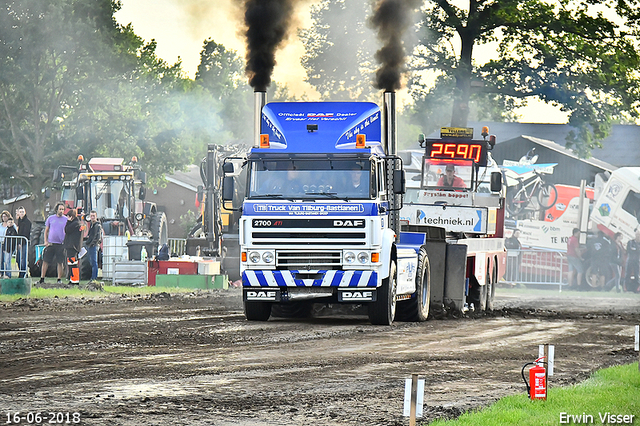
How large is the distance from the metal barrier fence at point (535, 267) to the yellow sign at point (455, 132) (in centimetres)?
1402

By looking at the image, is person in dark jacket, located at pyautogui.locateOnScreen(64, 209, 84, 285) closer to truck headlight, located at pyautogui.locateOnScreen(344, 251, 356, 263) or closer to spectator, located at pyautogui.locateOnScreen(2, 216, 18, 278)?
spectator, located at pyautogui.locateOnScreen(2, 216, 18, 278)

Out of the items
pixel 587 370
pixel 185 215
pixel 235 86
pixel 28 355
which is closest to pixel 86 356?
pixel 28 355

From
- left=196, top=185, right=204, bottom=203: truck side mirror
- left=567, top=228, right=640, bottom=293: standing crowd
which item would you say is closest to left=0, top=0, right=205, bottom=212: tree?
left=196, top=185, right=204, bottom=203: truck side mirror

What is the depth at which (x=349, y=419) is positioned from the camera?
8.39m

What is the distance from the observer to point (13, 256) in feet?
76.3

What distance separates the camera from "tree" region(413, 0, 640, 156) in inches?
1379

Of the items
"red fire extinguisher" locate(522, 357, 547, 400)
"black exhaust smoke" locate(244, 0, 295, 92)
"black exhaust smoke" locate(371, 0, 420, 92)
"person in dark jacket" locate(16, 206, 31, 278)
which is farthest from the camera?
"person in dark jacket" locate(16, 206, 31, 278)

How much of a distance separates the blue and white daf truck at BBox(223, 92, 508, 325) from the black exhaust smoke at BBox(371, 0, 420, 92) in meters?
4.24

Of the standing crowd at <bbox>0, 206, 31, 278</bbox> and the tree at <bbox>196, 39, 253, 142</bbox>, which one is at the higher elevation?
the tree at <bbox>196, 39, 253, 142</bbox>

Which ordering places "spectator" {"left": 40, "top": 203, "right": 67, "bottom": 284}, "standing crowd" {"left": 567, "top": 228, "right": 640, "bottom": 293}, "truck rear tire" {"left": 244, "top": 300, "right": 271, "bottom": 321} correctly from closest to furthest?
"truck rear tire" {"left": 244, "top": 300, "right": 271, "bottom": 321}, "spectator" {"left": 40, "top": 203, "right": 67, "bottom": 284}, "standing crowd" {"left": 567, "top": 228, "right": 640, "bottom": 293}

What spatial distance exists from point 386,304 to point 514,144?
3551cm

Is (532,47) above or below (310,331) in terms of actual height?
above

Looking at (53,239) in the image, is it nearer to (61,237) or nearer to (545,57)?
(61,237)

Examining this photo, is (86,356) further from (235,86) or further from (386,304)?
(235,86)
